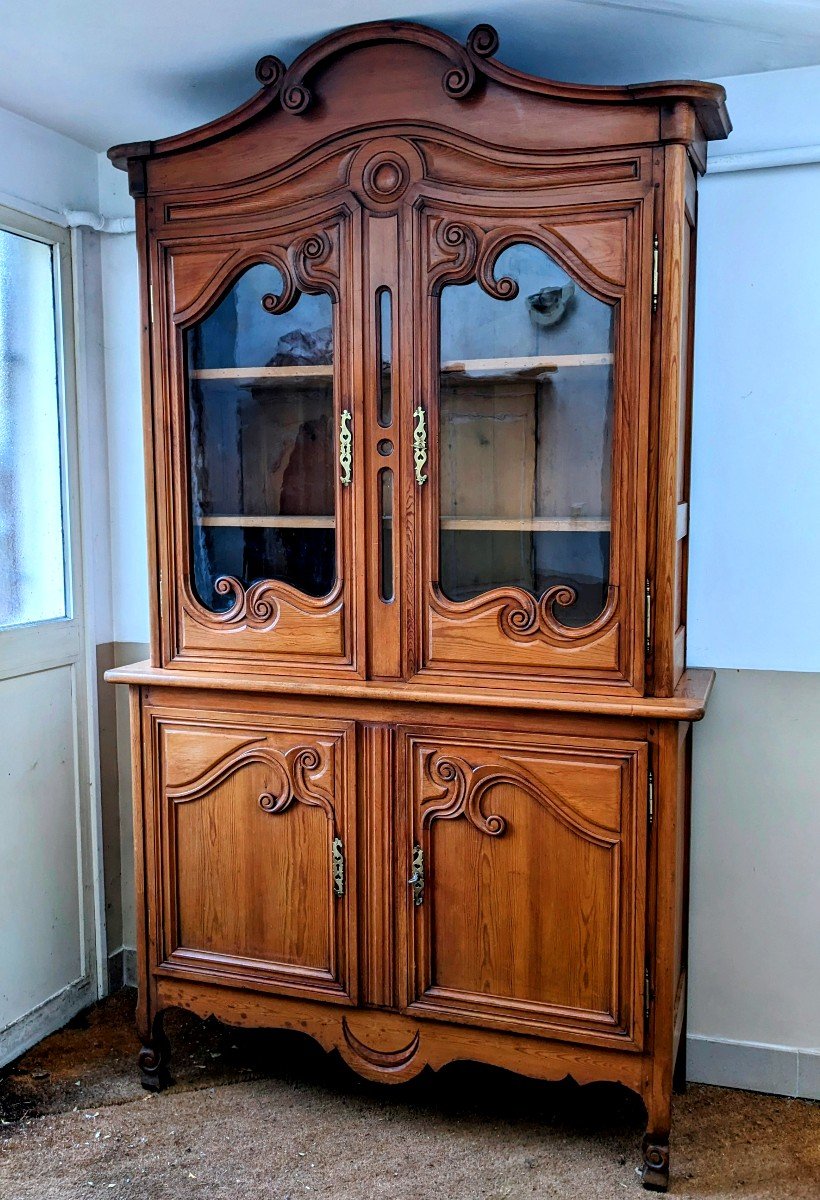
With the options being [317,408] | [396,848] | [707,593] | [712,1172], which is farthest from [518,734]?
[712,1172]

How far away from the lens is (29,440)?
8.58 ft

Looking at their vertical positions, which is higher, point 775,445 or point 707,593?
point 775,445

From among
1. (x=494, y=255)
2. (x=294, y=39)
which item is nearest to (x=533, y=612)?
(x=494, y=255)

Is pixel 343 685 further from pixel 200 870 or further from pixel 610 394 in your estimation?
pixel 610 394

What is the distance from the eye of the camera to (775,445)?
7.61 ft

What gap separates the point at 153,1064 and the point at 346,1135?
1.62 feet

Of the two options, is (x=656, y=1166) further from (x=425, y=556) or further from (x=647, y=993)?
(x=425, y=556)

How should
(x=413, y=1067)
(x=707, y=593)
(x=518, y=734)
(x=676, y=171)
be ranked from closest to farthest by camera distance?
(x=676, y=171)
(x=518, y=734)
(x=413, y=1067)
(x=707, y=593)

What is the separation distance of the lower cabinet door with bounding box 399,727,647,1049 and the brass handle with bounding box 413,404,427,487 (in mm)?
538

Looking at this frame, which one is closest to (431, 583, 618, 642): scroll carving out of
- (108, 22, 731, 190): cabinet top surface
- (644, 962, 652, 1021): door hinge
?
(644, 962, 652, 1021): door hinge

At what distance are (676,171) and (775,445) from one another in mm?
687

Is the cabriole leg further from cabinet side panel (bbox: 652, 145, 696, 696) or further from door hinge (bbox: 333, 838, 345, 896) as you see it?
cabinet side panel (bbox: 652, 145, 696, 696)

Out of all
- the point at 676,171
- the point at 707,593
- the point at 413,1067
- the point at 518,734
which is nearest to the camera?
the point at 676,171

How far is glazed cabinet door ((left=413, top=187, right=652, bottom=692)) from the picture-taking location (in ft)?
6.49
